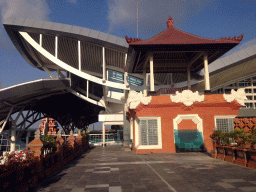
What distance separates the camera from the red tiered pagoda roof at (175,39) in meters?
18.8

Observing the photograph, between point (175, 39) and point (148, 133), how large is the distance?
29.6 ft

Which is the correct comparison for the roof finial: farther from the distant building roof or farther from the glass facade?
the glass facade

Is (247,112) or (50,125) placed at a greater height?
(247,112)

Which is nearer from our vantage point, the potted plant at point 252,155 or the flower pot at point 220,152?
the potted plant at point 252,155

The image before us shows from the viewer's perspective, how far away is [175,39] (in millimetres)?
19703

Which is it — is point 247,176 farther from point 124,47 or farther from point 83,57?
point 83,57

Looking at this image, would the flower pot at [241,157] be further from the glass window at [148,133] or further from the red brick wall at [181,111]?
the glass window at [148,133]

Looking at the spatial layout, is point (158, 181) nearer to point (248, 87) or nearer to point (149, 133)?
point (149, 133)

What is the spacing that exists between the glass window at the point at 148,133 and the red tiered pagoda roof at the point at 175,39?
713 centimetres

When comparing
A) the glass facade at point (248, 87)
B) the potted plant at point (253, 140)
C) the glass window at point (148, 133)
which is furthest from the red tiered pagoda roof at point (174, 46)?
the potted plant at point (253, 140)

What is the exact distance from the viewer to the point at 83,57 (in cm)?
3597

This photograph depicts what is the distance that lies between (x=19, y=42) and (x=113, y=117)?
62.7 feet

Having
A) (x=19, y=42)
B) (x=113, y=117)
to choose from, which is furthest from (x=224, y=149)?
(x=19, y=42)

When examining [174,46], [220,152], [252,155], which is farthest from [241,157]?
[174,46]
